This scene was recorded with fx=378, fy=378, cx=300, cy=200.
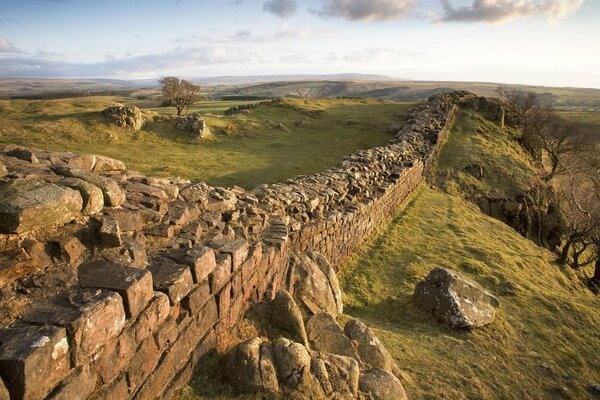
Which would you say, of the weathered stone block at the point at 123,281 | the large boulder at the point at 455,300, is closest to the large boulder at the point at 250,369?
the weathered stone block at the point at 123,281

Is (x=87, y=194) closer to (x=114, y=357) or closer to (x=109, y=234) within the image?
(x=109, y=234)

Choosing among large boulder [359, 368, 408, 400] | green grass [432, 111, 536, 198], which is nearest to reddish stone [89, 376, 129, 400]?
large boulder [359, 368, 408, 400]

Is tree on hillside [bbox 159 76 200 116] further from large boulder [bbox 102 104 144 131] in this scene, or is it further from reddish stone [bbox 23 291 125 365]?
reddish stone [bbox 23 291 125 365]

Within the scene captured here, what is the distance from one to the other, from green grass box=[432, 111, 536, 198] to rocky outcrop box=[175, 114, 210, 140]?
18.3m

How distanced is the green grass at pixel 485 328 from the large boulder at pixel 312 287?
121 centimetres

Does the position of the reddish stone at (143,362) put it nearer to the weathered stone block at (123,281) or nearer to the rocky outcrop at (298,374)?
the weathered stone block at (123,281)

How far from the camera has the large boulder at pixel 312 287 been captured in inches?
337

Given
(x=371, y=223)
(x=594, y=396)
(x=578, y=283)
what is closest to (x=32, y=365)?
(x=594, y=396)

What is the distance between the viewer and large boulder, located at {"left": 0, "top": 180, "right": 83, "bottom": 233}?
4254 mm

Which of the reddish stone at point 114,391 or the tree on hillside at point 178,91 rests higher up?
the tree on hillside at point 178,91

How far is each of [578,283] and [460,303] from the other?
36.2 ft

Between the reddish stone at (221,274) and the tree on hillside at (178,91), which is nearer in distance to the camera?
the reddish stone at (221,274)

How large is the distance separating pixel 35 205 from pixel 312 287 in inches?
235

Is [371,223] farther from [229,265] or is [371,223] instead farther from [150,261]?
[150,261]
